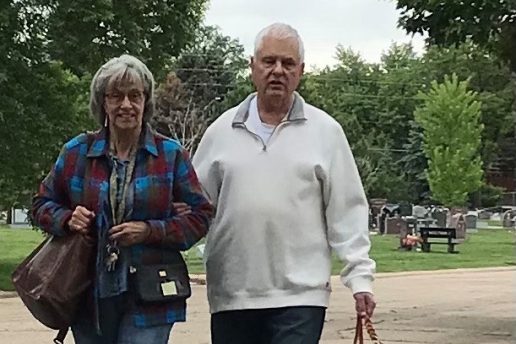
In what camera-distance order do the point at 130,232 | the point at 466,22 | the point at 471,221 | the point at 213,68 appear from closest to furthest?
the point at 130,232 → the point at 466,22 → the point at 471,221 → the point at 213,68

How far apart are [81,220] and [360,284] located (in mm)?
1104

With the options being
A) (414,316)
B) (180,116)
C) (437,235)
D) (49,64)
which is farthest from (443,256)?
(180,116)

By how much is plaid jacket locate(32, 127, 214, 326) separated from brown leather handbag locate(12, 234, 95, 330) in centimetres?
6

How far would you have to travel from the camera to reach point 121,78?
13.8 ft

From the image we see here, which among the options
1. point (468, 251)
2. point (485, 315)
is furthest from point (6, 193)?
point (468, 251)

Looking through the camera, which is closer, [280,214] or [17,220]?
[280,214]

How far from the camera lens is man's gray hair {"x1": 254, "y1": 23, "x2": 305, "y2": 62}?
4.49 metres

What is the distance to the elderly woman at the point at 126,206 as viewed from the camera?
4.15 metres

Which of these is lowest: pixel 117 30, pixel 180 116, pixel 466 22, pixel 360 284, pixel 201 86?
pixel 360 284

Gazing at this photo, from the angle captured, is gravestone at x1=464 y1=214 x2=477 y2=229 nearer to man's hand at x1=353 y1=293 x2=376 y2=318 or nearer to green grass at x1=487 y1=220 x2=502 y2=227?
green grass at x1=487 y1=220 x2=502 y2=227

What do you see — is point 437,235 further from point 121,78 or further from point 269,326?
point 121,78

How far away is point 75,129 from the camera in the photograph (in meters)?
21.5

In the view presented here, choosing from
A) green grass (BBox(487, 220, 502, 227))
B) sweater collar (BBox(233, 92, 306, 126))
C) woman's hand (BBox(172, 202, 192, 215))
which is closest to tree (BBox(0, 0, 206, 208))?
sweater collar (BBox(233, 92, 306, 126))

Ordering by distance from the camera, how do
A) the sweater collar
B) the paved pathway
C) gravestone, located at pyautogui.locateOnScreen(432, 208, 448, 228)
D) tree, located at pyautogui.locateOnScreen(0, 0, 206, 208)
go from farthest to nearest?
gravestone, located at pyautogui.locateOnScreen(432, 208, 448, 228)
tree, located at pyautogui.locateOnScreen(0, 0, 206, 208)
the paved pathway
the sweater collar
